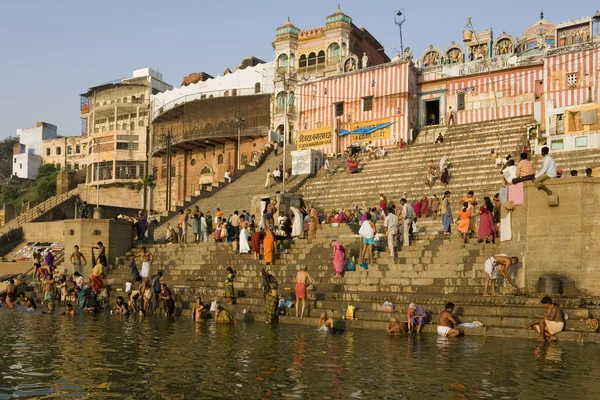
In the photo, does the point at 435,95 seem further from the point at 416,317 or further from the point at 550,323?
the point at 550,323

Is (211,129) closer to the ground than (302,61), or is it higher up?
closer to the ground

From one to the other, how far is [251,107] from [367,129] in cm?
1526

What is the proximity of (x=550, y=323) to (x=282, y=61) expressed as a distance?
133ft

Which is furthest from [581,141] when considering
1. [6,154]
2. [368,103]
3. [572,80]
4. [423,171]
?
[6,154]

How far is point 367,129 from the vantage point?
119 feet

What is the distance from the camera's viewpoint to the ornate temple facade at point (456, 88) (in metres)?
30.5

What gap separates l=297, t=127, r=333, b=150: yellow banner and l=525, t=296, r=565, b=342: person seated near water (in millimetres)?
26827

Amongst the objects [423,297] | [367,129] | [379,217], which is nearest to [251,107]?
[367,129]

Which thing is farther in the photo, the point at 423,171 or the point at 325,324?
the point at 423,171

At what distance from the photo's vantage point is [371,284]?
15.8m

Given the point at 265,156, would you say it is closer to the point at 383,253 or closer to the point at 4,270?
the point at 4,270

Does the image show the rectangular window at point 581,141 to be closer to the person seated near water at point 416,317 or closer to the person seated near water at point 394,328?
the person seated near water at point 416,317

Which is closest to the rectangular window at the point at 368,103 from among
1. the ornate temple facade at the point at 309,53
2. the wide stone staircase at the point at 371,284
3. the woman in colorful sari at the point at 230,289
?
the ornate temple facade at the point at 309,53

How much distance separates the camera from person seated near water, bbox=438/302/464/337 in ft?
39.7
